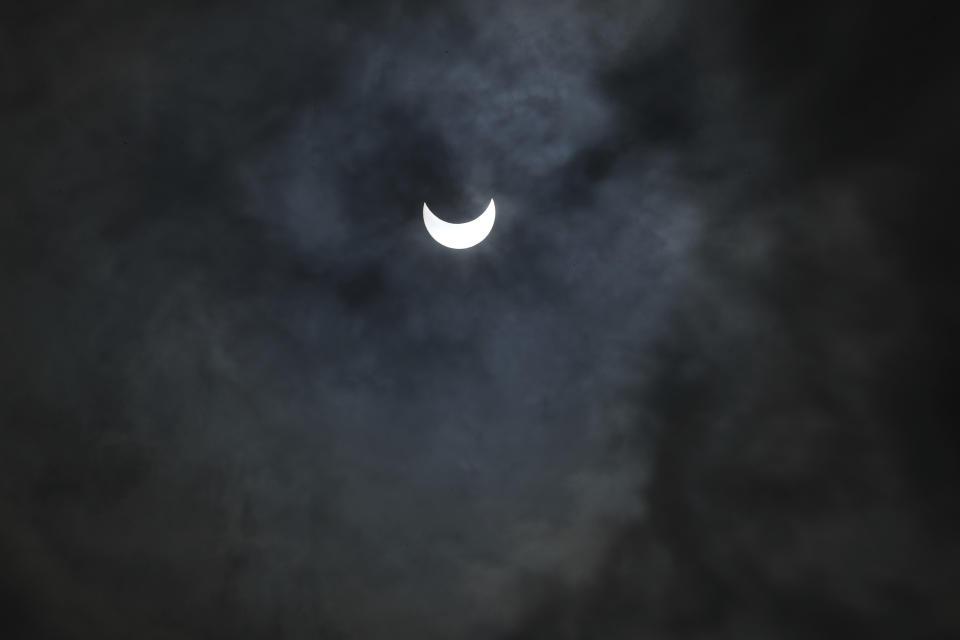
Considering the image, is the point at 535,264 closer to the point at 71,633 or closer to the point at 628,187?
the point at 628,187

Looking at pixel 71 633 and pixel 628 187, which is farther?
pixel 71 633

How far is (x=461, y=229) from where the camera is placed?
1538cm

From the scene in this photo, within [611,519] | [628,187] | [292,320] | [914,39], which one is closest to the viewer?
[914,39]

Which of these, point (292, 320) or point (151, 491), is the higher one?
point (292, 320)

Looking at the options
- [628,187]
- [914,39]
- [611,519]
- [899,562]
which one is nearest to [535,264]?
[628,187]

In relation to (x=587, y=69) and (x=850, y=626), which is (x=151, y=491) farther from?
(x=850, y=626)

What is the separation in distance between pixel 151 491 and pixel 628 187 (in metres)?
12.9

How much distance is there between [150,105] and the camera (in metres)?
14.4

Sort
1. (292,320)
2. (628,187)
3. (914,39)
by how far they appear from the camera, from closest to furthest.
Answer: (914,39), (628,187), (292,320)

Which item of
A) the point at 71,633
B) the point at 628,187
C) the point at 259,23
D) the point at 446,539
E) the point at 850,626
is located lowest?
the point at 850,626

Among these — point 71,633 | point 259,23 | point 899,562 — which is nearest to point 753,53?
point 259,23

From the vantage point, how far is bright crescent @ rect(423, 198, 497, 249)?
15398 millimetres

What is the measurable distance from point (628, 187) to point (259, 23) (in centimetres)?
811

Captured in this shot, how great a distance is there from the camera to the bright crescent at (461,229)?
15.4 meters
